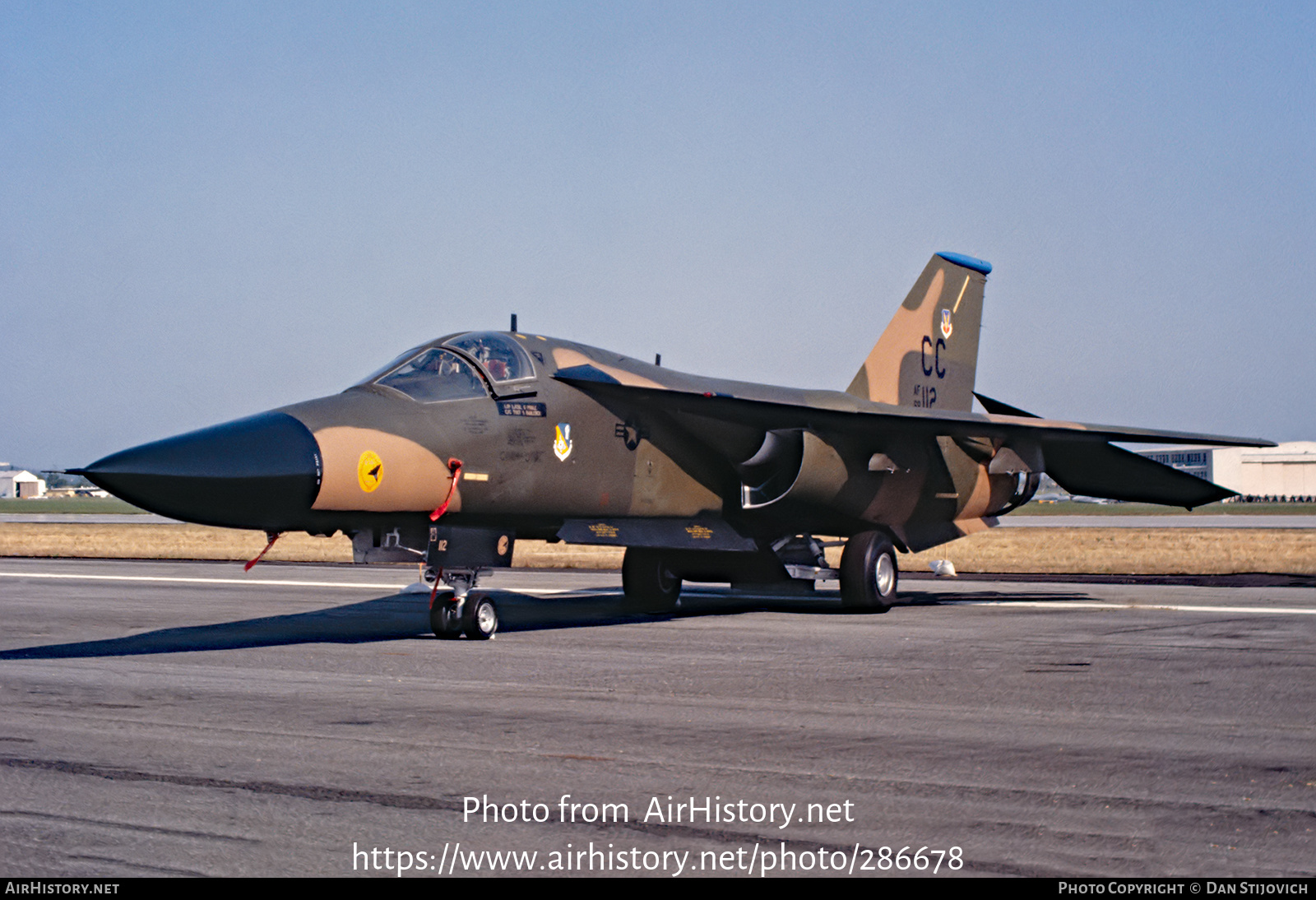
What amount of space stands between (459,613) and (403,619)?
9.81 feet

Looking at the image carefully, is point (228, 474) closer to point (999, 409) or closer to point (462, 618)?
point (462, 618)

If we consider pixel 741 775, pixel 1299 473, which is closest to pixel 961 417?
pixel 741 775

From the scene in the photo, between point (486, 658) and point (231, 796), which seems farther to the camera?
point (486, 658)

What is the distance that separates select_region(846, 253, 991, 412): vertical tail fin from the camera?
1783 centimetres

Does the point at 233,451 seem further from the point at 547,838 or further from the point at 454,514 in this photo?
the point at 547,838

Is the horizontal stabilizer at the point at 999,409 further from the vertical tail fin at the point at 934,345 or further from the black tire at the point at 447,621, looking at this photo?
the black tire at the point at 447,621

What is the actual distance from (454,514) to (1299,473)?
127m

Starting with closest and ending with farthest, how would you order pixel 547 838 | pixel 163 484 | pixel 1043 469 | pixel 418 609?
pixel 547 838 → pixel 163 484 → pixel 418 609 → pixel 1043 469

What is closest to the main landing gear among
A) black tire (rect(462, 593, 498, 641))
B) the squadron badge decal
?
black tire (rect(462, 593, 498, 641))

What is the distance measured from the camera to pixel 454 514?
1129cm

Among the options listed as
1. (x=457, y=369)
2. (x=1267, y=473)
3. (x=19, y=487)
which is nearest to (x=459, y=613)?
(x=457, y=369)

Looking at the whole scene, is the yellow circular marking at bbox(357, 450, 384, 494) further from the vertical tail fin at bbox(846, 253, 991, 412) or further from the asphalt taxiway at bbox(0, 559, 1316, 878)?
the vertical tail fin at bbox(846, 253, 991, 412)

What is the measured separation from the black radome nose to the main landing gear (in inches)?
80.9

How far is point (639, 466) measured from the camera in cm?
1313
